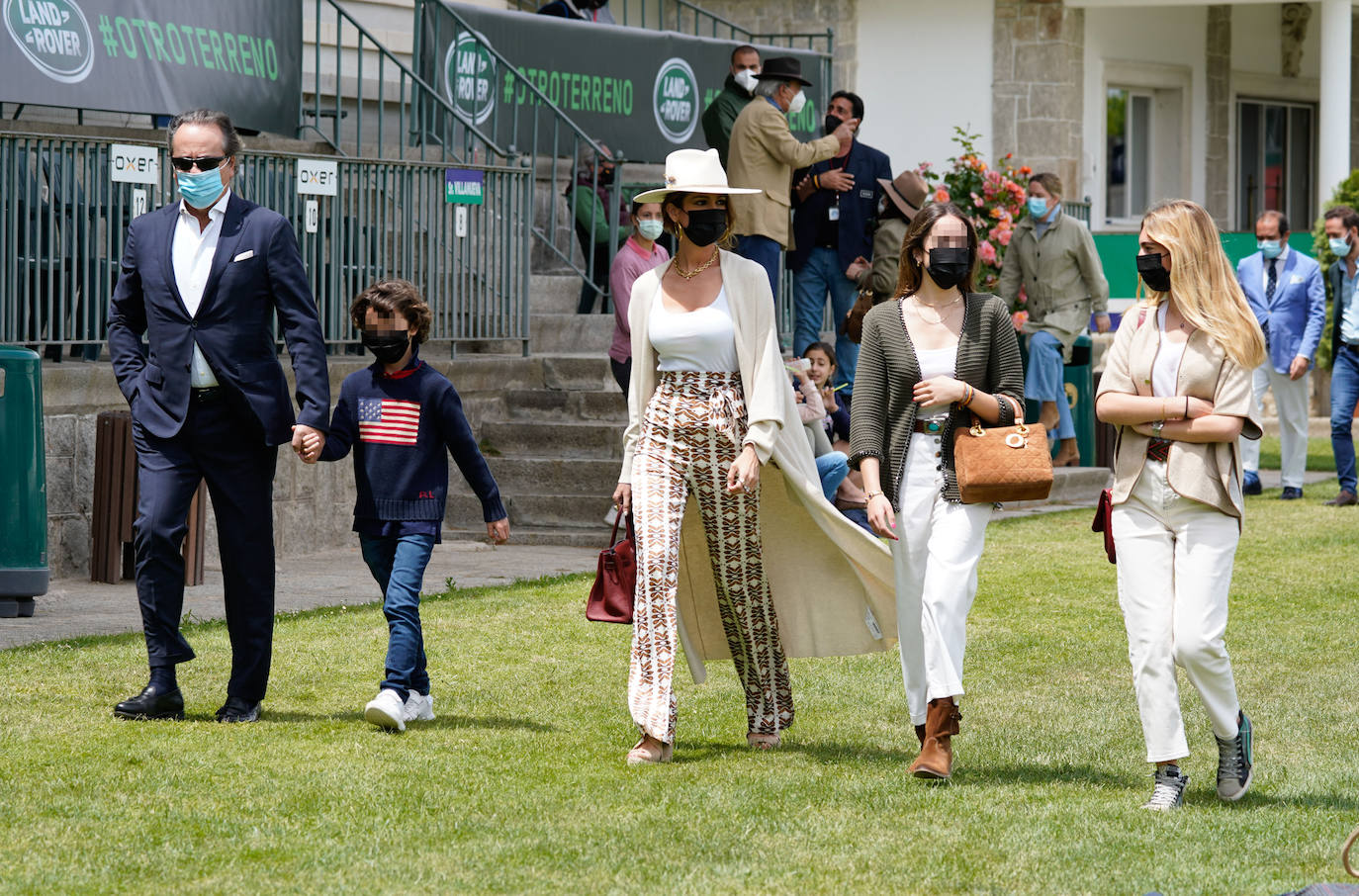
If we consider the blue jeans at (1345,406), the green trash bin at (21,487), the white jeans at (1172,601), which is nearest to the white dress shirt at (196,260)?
the green trash bin at (21,487)

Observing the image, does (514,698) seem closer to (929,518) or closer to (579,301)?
(929,518)

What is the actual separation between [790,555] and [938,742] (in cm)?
99

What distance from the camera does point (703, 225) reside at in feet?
20.9

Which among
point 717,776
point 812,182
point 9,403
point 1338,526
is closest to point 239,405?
point 717,776

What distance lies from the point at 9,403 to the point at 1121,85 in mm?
17119

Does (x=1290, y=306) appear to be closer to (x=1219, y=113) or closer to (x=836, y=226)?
(x=836, y=226)

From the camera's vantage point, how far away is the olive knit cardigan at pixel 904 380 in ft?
19.6

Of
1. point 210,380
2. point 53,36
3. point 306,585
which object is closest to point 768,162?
point 306,585

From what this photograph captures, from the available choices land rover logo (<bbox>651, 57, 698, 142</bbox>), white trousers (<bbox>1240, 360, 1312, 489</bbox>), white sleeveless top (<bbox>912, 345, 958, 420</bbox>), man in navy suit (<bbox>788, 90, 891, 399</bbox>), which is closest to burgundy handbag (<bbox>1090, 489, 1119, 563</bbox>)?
white sleeveless top (<bbox>912, 345, 958, 420</bbox>)

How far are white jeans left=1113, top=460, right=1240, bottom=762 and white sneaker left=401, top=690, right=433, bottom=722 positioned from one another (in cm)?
245

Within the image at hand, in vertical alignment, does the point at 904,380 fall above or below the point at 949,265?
below

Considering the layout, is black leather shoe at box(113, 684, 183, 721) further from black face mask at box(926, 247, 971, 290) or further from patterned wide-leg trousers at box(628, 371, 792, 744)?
black face mask at box(926, 247, 971, 290)

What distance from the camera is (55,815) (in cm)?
540

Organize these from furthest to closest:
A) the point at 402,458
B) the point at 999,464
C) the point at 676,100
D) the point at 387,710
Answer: the point at 676,100 → the point at 402,458 → the point at 387,710 → the point at 999,464
